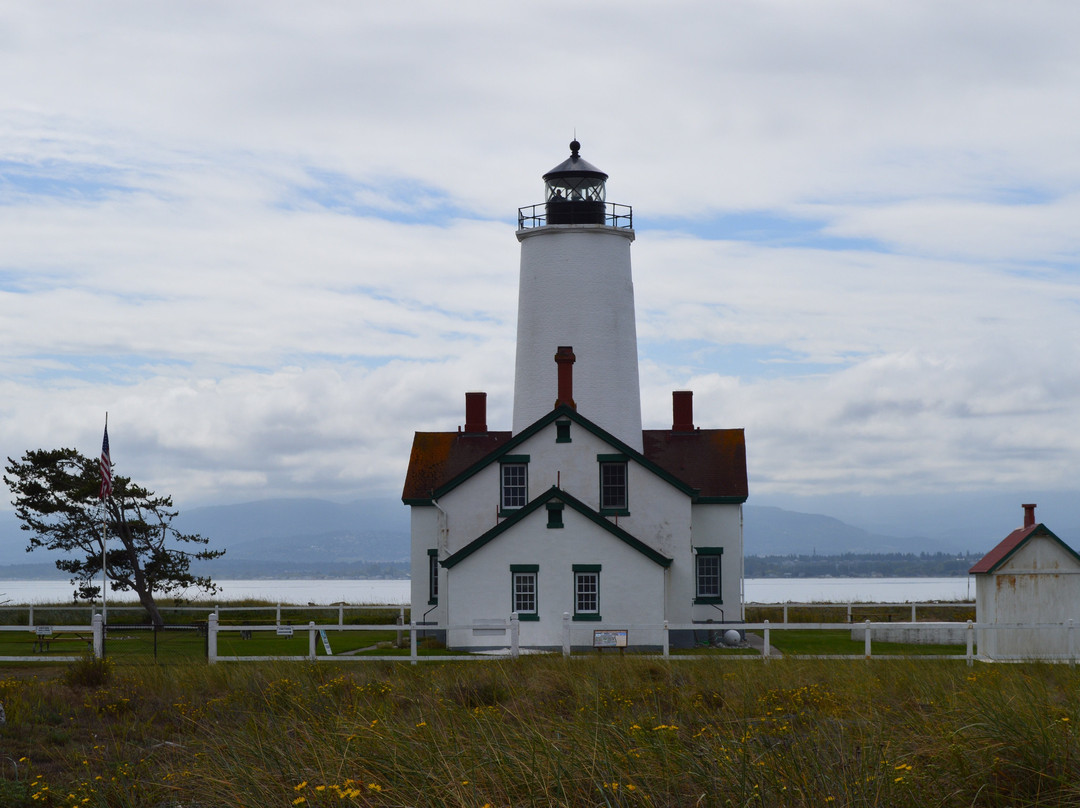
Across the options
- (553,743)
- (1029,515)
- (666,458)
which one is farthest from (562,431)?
(553,743)

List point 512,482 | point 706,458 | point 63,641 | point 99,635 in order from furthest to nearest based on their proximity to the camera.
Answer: point 706,458, point 512,482, point 63,641, point 99,635

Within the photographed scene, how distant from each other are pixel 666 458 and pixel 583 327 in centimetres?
447

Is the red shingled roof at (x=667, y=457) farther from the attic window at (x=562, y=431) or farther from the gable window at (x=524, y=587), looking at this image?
the gable window at (x=524, y=587)

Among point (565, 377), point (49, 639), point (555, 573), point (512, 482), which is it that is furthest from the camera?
point (565, 377)

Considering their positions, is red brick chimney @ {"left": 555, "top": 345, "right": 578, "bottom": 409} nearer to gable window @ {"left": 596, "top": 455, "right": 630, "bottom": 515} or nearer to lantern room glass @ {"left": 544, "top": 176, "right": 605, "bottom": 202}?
gable window @ {"left": 596, "top": 455, "right": 630, "bottom": 515}

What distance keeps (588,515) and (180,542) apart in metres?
14.7

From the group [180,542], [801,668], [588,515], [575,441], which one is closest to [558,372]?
[575,441]

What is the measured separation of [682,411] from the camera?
117ft

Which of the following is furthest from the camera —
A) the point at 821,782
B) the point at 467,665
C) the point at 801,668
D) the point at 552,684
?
the point at 467,665

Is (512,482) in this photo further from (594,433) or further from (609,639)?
(609,639)

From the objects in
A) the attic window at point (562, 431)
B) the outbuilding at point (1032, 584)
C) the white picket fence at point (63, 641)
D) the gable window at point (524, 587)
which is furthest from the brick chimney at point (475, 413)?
the outbuilding at point (1032, 584)

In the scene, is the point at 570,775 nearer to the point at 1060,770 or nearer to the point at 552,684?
the point at 1060,770

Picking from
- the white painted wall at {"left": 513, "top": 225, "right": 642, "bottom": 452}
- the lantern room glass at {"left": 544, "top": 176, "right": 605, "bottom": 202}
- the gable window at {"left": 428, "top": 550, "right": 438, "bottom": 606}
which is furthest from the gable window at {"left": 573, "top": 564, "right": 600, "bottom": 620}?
the lantern room glass at {"left": 544, "top": 176, "right": 605, "bottom": 202}

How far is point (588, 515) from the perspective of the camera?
27.9 meters
